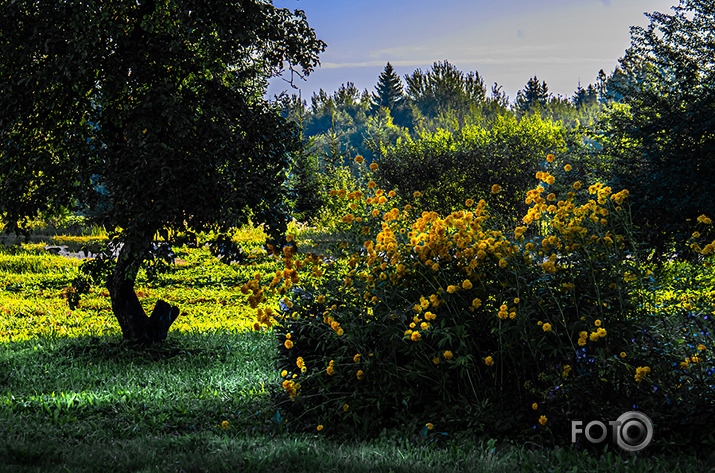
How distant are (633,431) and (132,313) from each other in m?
6.66

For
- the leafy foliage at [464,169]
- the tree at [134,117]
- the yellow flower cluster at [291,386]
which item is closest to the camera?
the yellow flower cluster at [291,386]

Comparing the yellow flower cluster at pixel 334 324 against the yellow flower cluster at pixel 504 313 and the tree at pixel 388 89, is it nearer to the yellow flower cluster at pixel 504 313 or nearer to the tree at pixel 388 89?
the yellow flower cluster at pixel 504 313

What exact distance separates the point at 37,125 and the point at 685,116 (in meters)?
9.51

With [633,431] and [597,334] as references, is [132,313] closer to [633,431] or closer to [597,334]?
[597,334]

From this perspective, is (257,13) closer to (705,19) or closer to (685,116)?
(685,116)

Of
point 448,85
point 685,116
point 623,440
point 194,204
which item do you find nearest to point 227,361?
point 194,204

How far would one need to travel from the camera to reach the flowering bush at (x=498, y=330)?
13.4 feet

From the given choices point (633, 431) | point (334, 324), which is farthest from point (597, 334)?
→ point (334, 324)

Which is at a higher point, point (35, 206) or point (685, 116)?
point (685, 116)

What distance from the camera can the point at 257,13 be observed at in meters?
6.66

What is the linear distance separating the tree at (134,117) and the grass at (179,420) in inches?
60.2

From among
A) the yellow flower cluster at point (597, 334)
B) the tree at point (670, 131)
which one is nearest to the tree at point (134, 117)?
the yellow flower cluster at point (597, 334)

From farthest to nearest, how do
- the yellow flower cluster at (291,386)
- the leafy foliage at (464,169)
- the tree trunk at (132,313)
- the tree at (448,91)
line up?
the tree at (448,91), the leafy foliage at (464,169), the tree trunk at (132,313), the yellow flower cluster at (291,386)

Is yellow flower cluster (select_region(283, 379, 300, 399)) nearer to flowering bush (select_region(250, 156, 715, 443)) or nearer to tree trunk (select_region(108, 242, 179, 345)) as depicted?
flowering bush (select_region(250, 156, 715, 443))
